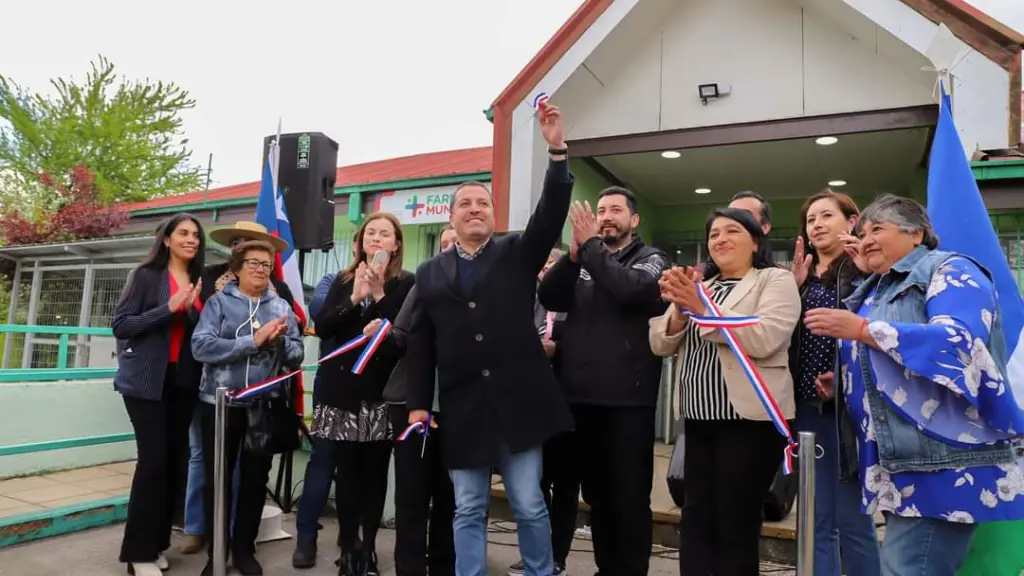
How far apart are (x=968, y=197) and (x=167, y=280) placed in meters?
3.98

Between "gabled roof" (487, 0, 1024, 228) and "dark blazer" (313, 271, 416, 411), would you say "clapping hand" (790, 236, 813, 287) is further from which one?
"gabled roof" (487, 0, 1024, 228)

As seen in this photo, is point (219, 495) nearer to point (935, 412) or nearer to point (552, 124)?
point (552, 124)

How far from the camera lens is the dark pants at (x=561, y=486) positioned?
133 inches

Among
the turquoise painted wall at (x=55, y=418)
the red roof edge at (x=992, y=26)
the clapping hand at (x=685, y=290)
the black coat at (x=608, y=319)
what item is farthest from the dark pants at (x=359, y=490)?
the red roof edge at (x=992, y=26)

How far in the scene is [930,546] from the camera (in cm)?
201

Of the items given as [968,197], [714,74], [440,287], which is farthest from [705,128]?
[440,287]

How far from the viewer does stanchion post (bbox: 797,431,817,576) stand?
81.7 inches

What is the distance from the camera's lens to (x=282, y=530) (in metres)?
4.45

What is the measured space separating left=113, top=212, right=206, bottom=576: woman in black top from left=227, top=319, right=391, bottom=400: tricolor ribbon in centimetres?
45

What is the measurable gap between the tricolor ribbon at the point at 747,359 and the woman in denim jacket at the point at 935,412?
264mm

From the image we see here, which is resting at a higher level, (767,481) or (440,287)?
(440,287)

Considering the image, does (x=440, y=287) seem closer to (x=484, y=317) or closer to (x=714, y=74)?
(x=484, y=317)

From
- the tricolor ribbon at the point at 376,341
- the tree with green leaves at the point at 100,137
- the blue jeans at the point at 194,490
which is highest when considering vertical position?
the tree with green leaves at the point at 100,137

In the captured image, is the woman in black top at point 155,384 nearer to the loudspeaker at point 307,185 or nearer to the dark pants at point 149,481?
the dark pants at point 149,481
